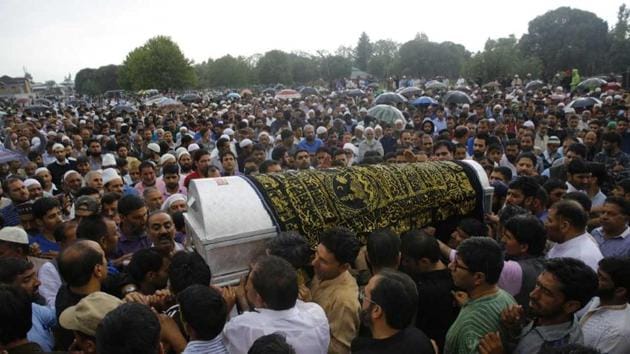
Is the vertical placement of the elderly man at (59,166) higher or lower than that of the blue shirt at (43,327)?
higher

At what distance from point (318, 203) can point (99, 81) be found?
232ft

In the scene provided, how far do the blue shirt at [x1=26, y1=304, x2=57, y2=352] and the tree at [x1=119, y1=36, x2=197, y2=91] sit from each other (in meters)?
43.9

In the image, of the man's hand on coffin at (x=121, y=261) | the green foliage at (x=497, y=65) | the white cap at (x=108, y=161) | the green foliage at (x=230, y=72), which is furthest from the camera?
the green foliage at (x=230, y=72)

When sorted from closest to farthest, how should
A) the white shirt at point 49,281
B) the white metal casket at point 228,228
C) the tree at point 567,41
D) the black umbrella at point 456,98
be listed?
the white metal casket at point 228,228 → the white shirt at point 49,281 → the black umbrella at point 456,98 → the tree at point 567,41

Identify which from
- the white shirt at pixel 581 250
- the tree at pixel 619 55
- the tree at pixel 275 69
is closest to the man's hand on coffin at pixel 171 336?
the white shirt at pixel 581 250

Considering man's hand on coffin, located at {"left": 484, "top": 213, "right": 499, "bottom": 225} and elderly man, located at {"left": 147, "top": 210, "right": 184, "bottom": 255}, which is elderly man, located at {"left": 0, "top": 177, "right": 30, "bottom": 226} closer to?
elderly man, located at {"left": 147, "top": 210, "right": 184, "bottom": 255}

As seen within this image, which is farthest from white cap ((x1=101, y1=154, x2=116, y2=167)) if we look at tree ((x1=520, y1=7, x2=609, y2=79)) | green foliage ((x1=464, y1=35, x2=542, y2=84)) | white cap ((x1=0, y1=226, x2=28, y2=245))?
tree ((x1=520, y1=7, x2=609, y2=79))

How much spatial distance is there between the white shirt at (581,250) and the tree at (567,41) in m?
36.5

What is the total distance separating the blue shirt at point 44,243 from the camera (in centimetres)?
410

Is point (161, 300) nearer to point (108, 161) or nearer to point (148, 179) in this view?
point (148, 179)

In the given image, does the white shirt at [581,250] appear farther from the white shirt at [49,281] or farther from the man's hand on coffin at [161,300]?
the white shirt at [49,281]

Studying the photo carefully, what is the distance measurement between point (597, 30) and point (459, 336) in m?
46.1

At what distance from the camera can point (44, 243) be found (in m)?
4.14

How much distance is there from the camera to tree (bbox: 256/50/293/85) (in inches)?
2090
